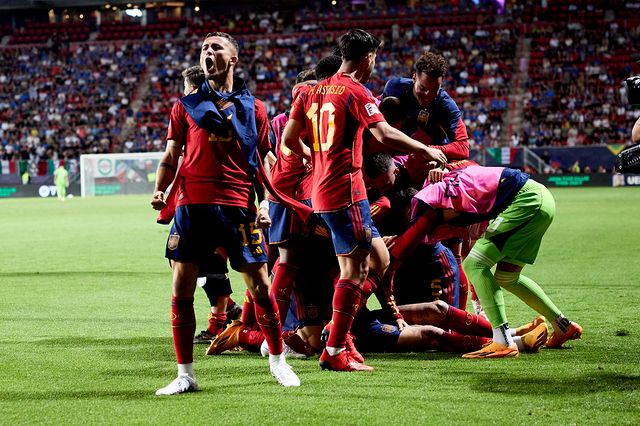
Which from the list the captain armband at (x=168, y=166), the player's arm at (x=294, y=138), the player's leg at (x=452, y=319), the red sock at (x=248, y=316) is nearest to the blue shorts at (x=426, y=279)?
the player's leg at (x=452, y=319)

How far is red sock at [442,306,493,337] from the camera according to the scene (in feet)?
21.2

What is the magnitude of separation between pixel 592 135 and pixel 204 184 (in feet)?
119

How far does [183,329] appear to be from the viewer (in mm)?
5137

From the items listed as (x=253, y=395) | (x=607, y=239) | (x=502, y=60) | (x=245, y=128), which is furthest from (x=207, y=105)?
(x=502, y=60)

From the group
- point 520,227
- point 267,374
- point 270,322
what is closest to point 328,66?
point 520,227

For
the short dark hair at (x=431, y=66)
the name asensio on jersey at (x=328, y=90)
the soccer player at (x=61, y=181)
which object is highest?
the short dark hair at (x=431, y=66)

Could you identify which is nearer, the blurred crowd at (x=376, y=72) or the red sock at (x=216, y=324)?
the red sock at (x=216, y=324)

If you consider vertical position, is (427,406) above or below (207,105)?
below

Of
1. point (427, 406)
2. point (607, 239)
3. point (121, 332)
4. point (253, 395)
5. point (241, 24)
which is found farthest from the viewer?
point (241, 24)

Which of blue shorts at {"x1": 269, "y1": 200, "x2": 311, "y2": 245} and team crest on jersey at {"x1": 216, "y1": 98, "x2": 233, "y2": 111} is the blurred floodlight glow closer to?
blue shorts at {"x1": 269, "y1": 200, "x2": 311, "y2": 245}

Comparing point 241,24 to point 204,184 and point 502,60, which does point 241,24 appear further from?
point 204,184

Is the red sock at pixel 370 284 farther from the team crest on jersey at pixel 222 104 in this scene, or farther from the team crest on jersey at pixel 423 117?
the team crest on jersey at pixel 423 117

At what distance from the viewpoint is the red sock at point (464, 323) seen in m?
6.47

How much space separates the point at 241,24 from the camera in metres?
52.4
